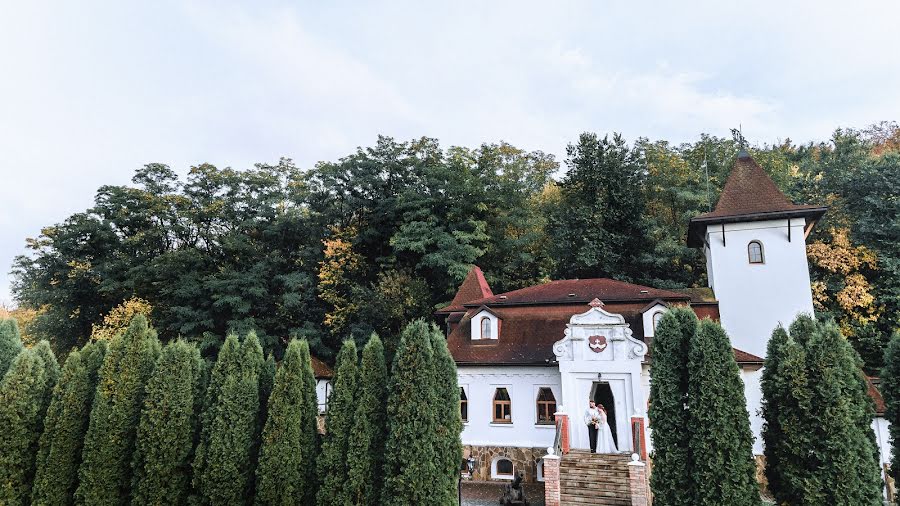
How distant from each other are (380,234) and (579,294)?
1419cm

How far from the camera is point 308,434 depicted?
33.3ft

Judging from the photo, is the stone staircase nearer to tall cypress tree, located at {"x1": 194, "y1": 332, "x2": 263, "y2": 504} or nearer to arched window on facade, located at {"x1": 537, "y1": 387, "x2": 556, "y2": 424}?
arched window on facade, located at {"x1": 537, "y1": 387, "x2": 556, "y2": 424}

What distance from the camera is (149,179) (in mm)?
30828

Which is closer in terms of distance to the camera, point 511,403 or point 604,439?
point 604,439

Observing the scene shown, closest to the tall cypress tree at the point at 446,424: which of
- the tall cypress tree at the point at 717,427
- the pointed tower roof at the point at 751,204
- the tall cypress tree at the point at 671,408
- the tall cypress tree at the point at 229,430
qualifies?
the tall cypress tree at the point at 671,408

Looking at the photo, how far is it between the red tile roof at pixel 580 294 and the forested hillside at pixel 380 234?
6018 millimetres

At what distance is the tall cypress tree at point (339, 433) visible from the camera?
9398 mm

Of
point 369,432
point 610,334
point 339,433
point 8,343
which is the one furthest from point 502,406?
point 8,343

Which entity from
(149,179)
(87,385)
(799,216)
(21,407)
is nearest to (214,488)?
(87,385)

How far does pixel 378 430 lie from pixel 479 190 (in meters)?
19.8

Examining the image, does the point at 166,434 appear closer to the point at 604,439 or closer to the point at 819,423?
the point at 604,439

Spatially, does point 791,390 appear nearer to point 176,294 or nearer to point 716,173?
point 716,173

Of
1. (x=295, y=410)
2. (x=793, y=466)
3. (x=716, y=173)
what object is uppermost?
(x=716, y=173)

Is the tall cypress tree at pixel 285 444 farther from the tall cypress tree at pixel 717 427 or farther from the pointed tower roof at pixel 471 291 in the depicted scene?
the pointed tower roof at pixel 471 291
